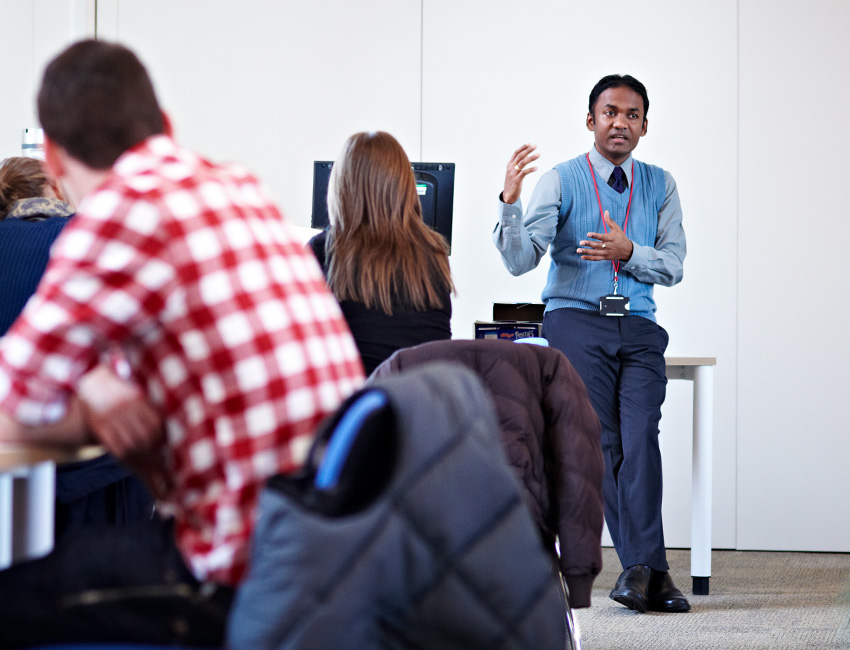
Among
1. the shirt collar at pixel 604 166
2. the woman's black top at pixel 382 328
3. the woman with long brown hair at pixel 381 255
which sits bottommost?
the woman's black top at pixel 382 328

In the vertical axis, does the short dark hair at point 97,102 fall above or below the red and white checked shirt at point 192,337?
above

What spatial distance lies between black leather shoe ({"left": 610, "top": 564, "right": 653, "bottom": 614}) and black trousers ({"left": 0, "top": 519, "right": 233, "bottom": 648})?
2.37m

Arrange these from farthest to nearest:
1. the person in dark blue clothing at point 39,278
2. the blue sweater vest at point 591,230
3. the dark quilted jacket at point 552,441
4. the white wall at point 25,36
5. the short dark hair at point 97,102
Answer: the white wall at point 25,36, the blue sweater vest at point 591,230, the person in dark blue clothing at point 39,278, the dark quilted jacket at point 552,441, the short dark hair at point 97,102

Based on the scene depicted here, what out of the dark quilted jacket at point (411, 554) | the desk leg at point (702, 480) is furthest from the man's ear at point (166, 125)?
the desk leg at point (702, 480)

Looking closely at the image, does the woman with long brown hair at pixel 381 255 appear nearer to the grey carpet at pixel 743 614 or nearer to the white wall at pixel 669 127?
the grey carpet at pixel 743 614

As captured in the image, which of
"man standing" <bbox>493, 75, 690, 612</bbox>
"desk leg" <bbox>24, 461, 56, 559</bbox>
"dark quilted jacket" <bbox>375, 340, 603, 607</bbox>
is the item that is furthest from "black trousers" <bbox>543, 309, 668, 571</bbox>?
"desk leg" <bbox>24, 461, 56, 559</bbox>

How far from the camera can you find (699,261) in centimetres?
449

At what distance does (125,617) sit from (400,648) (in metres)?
0.27

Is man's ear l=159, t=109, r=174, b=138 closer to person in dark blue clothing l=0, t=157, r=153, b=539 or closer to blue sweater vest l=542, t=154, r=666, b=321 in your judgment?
person in dark blue clothing l=0, t=157, r=153, b=539

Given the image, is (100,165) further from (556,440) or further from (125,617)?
(556,440)

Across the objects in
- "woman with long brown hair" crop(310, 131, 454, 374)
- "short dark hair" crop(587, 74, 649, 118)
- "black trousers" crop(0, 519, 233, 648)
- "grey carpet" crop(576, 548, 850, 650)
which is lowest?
"grey carpet" crop(576, 548, 850, 650)

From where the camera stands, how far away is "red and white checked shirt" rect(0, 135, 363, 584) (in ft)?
2.91

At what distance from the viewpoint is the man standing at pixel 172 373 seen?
884 mm

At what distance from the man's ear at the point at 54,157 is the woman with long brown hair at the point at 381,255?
1082 millimetres
